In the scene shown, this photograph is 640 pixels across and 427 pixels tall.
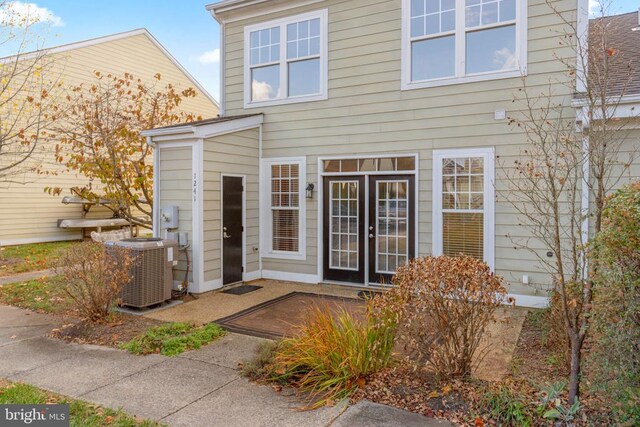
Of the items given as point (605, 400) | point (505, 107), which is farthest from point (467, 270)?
point (505, 107)

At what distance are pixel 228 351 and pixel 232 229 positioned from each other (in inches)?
144

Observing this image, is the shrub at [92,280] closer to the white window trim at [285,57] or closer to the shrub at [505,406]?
the white window trim at [285,57]

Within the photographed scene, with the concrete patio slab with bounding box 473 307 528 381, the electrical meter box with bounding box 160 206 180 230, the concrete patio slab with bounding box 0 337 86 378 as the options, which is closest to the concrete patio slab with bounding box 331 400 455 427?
the concrete patio slab with bounding box 473 307 528 381

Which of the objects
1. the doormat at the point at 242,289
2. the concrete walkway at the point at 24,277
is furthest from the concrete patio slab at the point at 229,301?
the concrete walkway at the point at 24,277

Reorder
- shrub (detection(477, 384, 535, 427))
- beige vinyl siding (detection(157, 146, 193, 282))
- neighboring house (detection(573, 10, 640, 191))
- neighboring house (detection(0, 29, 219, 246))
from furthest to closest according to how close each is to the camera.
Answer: neighboring house (detection(0, 29, 219, 246))
beige vinyl siding (detection(157, 146, 193, 282))
neighboring house (detection(573, 10, 640, 191))
shrub (detection(477, 384, 535, 427))

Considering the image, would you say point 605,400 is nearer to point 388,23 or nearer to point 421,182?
point 421,182

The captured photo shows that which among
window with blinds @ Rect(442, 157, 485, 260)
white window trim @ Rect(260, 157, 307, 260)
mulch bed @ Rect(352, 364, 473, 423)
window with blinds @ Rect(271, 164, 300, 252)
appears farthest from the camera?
window with blinds @ Rect(271, 164, 300, 252)

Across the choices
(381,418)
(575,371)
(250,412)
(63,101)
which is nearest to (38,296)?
(250,412)

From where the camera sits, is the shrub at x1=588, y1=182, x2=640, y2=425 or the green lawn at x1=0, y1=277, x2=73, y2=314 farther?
the green lawn at x1=0, y1=277, x2=73, y2=314

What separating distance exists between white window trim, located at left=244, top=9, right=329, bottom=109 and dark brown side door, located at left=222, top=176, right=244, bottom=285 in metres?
1.87

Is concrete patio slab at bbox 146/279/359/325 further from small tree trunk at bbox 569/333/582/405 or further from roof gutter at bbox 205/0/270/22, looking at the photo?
roof gutter at bbox 205/0/270/22

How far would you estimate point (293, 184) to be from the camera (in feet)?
28.3

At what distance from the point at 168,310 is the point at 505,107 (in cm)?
617

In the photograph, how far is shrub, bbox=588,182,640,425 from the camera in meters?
2.64
